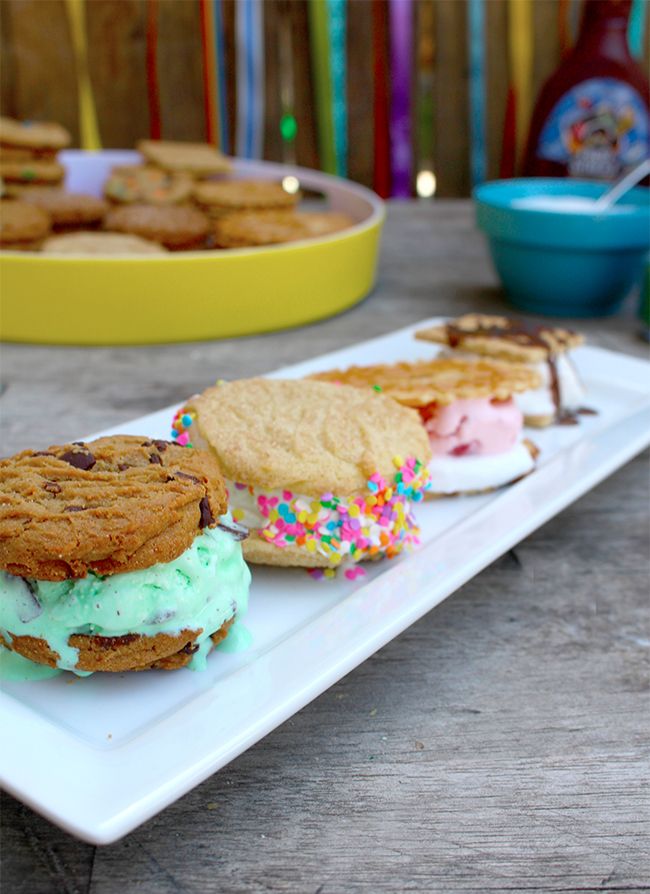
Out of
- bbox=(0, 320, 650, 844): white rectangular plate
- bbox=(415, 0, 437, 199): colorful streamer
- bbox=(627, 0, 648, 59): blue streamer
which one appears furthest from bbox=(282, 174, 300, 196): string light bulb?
bbox=(0, 320, 650, 844): white rectangular plate

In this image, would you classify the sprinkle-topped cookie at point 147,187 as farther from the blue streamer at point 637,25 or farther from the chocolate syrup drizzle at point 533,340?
the blue streamer at point 637,25

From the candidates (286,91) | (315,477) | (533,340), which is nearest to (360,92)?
(286,91)

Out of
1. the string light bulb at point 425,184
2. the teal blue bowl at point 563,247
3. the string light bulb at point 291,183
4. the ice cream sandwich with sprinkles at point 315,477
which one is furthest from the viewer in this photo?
the string light bulb at point 425,184

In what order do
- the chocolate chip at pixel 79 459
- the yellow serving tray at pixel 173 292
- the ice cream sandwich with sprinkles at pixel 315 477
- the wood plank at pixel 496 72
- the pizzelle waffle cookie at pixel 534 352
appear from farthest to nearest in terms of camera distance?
the wood plank at pixel 496 72, the yellow serving tray at pixel 173 292, the pizzelle waffle cookie at pixel 534 352, the ice cream sandwich with sprinkles at pixel 315 477, the chocolate chip at pixel 79 459

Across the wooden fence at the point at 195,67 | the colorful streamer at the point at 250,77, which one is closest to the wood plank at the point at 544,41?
the wooden fence at the point at 195,67

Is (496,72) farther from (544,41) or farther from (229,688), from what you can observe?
(229,688)

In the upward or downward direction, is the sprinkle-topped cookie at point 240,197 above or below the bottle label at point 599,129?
below

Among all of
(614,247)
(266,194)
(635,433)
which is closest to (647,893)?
(635,433)

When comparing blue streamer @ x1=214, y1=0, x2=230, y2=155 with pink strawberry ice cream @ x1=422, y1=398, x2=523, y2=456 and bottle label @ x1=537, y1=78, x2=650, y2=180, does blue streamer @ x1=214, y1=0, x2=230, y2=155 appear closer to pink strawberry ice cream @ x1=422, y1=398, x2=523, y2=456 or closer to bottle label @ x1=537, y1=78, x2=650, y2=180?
bottle label @ x1=537, y1=78, x2=650, y2=180
